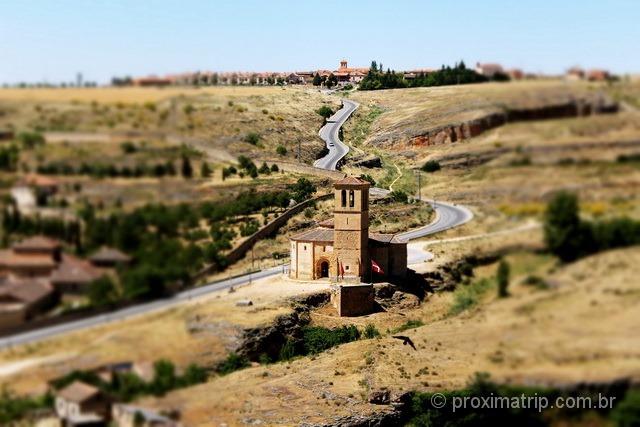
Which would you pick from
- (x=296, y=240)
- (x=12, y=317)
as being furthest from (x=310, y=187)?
(x=12, y=317)

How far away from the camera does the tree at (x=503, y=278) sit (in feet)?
27.7

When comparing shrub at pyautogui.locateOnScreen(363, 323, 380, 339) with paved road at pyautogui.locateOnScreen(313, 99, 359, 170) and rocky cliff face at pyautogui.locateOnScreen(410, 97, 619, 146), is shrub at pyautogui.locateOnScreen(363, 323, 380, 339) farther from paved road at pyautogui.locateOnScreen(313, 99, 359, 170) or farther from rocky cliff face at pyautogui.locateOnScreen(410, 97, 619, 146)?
paved road at pyautogui.locateOnScreen(313, 99, 359, 170)

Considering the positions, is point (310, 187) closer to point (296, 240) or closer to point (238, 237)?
point (296, 240)

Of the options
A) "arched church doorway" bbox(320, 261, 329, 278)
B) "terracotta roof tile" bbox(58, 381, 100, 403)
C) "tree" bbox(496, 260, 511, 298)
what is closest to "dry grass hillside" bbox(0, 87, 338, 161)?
→ "terracotta roof tile" bbox(58, 381, 100, 403)

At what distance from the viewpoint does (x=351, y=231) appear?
20.8 m

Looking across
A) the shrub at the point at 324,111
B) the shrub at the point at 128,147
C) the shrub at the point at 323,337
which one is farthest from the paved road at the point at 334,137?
the shrub at the point at 128,147

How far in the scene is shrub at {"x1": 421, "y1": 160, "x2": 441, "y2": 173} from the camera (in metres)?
20.3

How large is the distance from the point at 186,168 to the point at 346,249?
1250 cm

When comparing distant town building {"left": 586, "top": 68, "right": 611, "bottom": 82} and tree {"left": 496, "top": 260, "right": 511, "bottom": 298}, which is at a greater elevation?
distant town building {"left": 586, "top": 68, "right": 611, "bottom": 82}

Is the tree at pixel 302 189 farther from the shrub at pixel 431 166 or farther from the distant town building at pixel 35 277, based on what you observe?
the distant town building at pixel 35 277

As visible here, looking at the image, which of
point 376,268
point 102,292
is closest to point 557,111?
point 102,292

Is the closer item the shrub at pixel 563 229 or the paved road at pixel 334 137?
the shrub at pixel 563 229

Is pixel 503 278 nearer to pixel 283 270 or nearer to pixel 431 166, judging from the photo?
pixel 283 270

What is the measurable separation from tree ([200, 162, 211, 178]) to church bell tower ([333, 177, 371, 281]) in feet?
36.6
